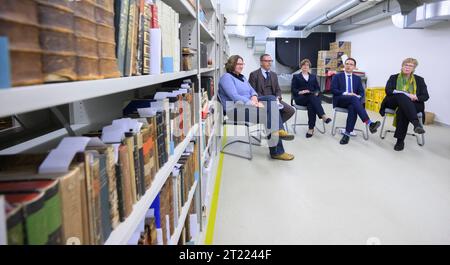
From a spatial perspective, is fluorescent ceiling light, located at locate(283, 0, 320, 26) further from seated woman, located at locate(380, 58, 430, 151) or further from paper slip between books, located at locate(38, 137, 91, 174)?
paper slip between books, located at locate(38, 137, 91, 174)

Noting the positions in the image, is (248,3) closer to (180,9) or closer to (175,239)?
(180,9)

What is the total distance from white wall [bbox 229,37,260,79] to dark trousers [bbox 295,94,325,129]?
8359 mm

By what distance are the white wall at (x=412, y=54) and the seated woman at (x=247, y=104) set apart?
156 inches

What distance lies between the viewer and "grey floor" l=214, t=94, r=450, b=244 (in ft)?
7.15

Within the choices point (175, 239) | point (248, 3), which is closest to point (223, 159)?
point (175, 239)

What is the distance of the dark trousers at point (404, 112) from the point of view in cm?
434

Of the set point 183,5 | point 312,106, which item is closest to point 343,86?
point 312,106

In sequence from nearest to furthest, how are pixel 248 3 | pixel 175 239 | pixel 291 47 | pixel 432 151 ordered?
pixel 175 239 < pixel 432 151 < pixel 248 3 < pixel 291 47

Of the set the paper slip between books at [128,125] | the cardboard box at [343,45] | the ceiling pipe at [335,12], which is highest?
the ceiling pipe at [335,12]

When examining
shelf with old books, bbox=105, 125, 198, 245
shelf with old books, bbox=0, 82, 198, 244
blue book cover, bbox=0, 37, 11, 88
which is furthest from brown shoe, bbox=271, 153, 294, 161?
blue book cover, bbox=0, 37, 11, 88

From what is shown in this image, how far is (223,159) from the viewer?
12.9ft

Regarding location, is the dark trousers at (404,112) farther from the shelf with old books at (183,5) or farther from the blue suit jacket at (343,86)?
the shelf with old books at (183,5)

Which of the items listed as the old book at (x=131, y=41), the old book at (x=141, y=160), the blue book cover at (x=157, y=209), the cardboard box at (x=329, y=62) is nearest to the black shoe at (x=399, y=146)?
the blue book cover at (x=157, y=209)
